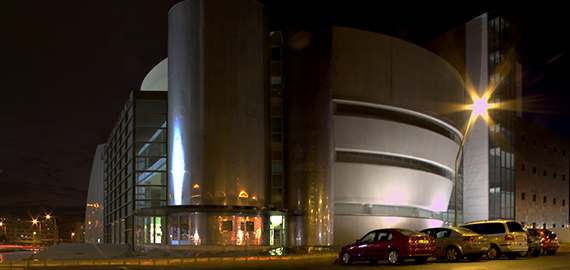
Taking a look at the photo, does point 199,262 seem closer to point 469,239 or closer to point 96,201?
point 469,239

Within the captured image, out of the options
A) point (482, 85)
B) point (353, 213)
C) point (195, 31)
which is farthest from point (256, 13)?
point (482, 85)

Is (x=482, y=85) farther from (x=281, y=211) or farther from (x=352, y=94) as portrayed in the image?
(x=281, y=211)

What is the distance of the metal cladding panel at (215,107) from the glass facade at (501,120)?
114 ft

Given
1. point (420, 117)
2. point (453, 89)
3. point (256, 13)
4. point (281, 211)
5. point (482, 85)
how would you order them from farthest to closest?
point (482, 85) → point (453, 89) → point (420, 117) → point (256, 13) → point (281, 211)

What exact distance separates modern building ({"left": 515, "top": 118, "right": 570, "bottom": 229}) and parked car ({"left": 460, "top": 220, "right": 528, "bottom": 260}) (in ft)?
139

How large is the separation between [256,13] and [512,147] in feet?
130

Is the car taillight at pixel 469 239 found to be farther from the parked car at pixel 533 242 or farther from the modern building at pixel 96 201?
the modern building at pixel 96 201

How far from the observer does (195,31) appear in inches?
1298

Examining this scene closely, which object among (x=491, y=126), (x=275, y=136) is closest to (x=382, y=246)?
(x=275, y=136)

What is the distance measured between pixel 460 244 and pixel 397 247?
3392 mm

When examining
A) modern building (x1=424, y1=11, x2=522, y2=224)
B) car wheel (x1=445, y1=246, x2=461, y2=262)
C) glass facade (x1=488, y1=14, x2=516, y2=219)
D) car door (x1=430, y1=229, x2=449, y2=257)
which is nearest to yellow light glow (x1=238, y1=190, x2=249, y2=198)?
car door (x1=430, y1=229, x2=449, y2=257)

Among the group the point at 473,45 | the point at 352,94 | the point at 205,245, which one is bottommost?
the point at 205,245

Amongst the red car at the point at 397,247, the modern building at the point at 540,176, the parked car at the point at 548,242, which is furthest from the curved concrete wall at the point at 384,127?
the modern building at the point at 540,176

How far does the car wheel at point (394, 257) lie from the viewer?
1716 cm
